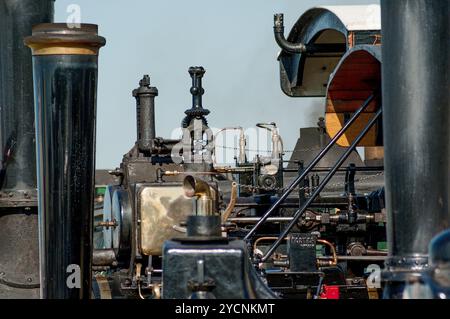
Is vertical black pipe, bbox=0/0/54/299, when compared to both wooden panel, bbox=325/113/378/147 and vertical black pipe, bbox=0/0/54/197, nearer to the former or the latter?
vertical black pipe, bbox=0/0/54/197

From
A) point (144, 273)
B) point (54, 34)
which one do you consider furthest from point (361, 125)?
point (54, 34)

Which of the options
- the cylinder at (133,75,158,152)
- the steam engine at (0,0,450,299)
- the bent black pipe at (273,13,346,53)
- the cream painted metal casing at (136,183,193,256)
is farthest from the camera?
the bent black pipe at (273,13,346,53)

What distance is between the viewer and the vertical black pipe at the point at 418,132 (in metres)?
5.50

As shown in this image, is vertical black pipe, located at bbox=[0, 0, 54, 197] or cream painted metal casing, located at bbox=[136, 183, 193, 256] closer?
vertical black pipe, located at bbox=[0, 0, 54, 197]

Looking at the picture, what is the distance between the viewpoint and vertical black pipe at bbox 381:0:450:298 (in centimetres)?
550

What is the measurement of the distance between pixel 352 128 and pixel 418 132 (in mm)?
5292

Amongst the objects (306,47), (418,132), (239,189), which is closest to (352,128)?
(306,47)

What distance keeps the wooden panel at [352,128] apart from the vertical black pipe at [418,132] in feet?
16.1

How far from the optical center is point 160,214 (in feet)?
34.2

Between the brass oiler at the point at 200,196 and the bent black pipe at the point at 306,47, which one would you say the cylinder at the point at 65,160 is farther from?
the bent black pipe at the point at 306,47

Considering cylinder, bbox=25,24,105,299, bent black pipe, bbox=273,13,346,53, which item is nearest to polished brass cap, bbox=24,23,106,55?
cylinder, bbox=25,24,105,299
